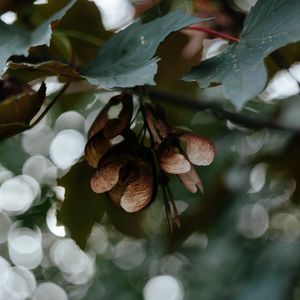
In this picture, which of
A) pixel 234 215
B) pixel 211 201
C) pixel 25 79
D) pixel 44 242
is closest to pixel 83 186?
pixel 25 79

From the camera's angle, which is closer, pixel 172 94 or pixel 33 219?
pixel 172 94

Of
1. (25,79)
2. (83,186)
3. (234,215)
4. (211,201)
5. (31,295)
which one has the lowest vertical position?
(31,295)

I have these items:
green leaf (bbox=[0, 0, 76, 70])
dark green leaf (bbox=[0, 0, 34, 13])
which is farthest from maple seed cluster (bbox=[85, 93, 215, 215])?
dark green leaf (bbox=[0, 0, 34, 13])

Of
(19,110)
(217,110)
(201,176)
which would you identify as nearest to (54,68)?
(19,110)

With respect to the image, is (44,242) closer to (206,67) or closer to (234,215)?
(234,215)

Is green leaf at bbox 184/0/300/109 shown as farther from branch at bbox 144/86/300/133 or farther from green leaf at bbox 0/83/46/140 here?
branch at bbox 144/86/300/133

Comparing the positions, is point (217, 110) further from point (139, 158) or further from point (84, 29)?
point (139, 158)
